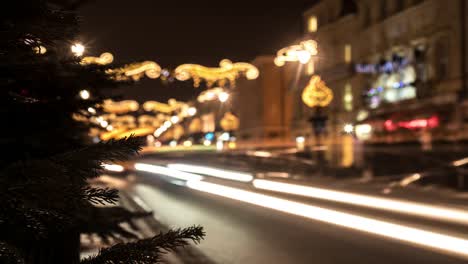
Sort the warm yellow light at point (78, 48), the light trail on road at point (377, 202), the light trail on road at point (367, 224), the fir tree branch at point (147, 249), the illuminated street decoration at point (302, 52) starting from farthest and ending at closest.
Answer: the illuminated street decoration at point (302, 52) → the light trail on road at point (377, 202) → the light trail on road at point (367, 224) → the warm yellow light at point (78, 48) → the fir tree branch at point (147, 249)

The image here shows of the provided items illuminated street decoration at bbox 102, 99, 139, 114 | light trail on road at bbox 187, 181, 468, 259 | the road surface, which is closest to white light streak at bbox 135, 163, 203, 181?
illuminated street decoration at bbox 102, 99, 139, 114

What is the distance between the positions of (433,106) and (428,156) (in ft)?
53.8

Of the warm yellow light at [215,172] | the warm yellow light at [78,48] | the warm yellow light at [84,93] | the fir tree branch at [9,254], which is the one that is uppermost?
the warm yellow light at [78,48]

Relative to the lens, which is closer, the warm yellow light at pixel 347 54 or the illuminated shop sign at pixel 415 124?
the illuminated shop sign at pixel 415 124

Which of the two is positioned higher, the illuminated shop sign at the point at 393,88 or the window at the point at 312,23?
the window at the point at 312,23

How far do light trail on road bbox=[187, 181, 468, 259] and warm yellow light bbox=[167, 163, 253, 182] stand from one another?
2.80m

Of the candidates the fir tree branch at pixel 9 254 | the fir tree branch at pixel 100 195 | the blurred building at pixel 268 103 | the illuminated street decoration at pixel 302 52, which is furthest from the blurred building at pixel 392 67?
the fir tree branch at pixel 9 254

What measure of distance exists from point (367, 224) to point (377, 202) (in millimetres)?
1458

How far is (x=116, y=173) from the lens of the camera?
2811cm

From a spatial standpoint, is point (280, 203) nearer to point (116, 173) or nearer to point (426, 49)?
point (116, 173)

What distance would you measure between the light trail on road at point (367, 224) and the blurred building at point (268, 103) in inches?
1612

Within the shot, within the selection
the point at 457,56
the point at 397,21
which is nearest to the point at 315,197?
the point at 457,56

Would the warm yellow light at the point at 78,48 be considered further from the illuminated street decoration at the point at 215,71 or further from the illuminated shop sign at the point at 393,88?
the illuminated shop sign at the point at 393,88

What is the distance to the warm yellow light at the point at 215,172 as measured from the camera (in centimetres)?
1937
